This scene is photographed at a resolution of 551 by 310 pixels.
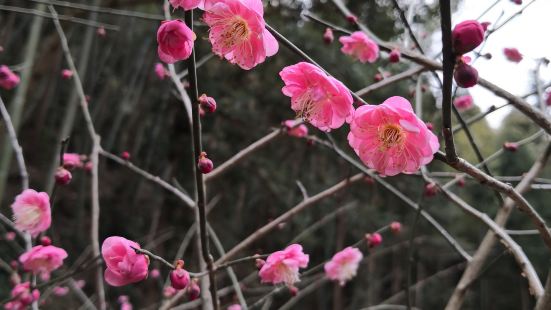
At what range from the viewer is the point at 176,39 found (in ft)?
1.73

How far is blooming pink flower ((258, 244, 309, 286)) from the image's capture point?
83 centimetres

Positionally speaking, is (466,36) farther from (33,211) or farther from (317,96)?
(33,211)

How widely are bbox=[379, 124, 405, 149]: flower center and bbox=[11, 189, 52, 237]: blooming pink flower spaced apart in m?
0.69

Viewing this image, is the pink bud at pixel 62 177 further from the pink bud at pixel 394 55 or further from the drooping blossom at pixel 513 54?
the drooping blossom at pixel 513 54

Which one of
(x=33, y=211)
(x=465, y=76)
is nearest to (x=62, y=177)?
(x=33, y=211)

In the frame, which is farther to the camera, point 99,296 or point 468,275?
point 99,296

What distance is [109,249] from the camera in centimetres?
61

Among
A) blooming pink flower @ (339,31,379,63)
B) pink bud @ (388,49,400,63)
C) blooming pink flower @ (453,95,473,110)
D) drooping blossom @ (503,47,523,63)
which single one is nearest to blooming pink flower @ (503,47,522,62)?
drooping blossom @ (503,47,523,63)

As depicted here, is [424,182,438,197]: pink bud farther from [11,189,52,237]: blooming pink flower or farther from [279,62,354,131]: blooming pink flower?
[11,189,52,237]: blooming pink flower

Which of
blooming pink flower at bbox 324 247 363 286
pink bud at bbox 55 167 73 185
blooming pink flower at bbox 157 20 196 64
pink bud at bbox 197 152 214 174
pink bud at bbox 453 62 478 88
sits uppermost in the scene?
blooming pink flower at bbox 157 20 196 64

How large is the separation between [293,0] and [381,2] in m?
0.91

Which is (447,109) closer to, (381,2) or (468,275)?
(468,275)

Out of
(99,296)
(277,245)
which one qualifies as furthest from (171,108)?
(99,296)

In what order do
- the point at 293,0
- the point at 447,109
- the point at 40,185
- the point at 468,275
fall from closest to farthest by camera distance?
the point at 447,109
the point at 468,275
the point at 293,0
the point at 40,185
